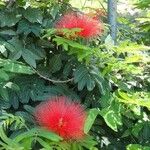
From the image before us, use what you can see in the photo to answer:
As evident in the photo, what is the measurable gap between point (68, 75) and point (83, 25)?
1.25ft

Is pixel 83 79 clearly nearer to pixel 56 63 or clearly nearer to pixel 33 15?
pixel 56 63

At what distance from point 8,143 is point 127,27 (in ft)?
5.12

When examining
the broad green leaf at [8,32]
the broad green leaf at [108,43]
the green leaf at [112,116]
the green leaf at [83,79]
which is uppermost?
the broad green leaf at [8,32]

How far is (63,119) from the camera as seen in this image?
2109mm

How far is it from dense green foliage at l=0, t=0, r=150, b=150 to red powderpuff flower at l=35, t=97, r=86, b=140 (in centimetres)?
11

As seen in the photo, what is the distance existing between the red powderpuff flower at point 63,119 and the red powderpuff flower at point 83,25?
48cm

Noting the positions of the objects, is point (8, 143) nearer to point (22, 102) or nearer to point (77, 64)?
point (22, 102)

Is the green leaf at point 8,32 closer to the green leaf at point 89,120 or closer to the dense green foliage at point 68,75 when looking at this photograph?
the dense green foliage at point 68,75

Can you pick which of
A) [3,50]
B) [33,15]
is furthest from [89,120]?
[33,15]

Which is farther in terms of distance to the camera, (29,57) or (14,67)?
(29,57)

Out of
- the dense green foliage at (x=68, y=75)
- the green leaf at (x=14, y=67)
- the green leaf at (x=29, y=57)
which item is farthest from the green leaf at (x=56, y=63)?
the green leaf at (x=14, y=67)

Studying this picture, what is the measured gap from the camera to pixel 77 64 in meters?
2.62

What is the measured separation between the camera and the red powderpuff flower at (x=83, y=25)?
2461 millimetres

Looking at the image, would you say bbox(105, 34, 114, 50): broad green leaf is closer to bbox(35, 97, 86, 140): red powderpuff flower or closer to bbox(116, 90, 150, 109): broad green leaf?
bbox(116, 90, 150, 109): broad green leaf
